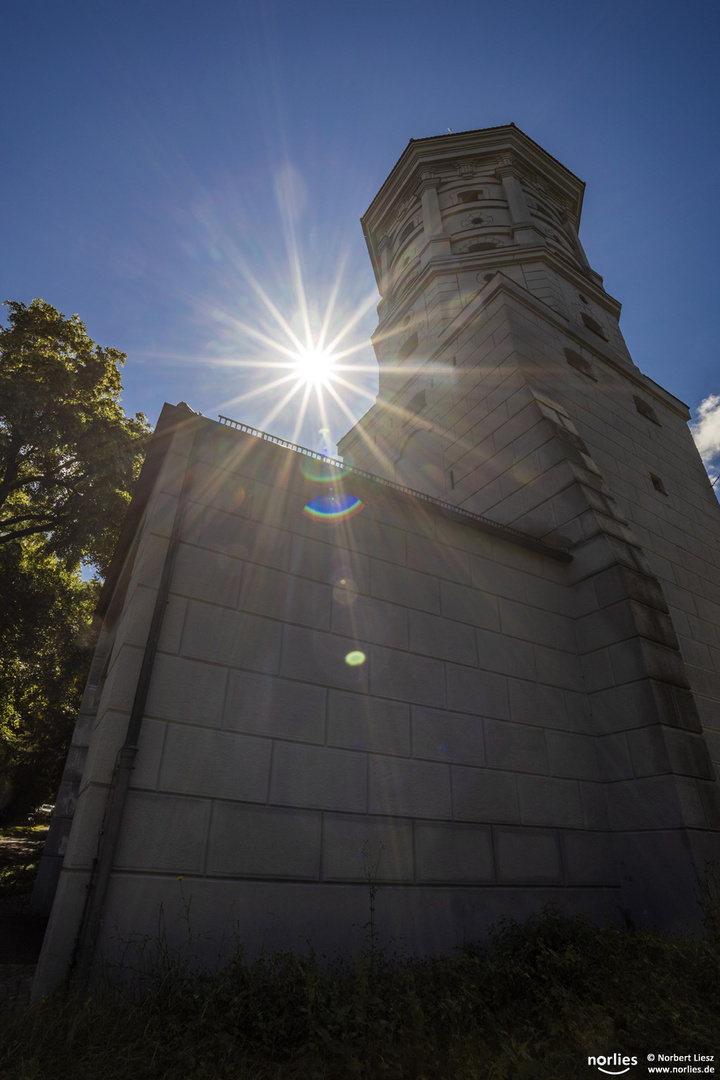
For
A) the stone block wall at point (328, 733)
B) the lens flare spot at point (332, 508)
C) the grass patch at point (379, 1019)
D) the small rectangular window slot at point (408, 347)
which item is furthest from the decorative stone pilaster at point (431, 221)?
the grass patch at point (379, 1019)

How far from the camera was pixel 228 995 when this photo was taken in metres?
4.27

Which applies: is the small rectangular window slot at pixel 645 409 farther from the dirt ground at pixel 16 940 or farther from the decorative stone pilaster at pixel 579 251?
the dirt ground at pixel 16 940

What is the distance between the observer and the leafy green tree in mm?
16344

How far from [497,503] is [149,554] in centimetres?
775

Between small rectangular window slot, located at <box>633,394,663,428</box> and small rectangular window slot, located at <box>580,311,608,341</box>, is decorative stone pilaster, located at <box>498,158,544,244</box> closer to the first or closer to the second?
small rectangular window slot, located at <box>580,311,608,341</box>

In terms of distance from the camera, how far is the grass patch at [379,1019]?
11.6ft

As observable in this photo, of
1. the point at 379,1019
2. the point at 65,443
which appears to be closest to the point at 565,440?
the point at 379,1019

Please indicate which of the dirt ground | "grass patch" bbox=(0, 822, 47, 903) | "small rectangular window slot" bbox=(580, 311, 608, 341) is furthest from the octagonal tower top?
"grass patch" bbox=(0, 822, 47, 903)

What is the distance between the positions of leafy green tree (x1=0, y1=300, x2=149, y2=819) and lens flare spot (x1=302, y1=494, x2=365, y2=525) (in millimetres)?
11920

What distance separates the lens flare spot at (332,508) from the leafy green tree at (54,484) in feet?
39.1

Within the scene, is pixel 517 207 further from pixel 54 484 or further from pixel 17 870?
pixel 17 870

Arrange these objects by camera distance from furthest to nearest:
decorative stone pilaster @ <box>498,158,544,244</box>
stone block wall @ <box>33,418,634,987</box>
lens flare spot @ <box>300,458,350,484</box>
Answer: decorative stone pilaster @ <box>498,158,544,244</box>, lens flare spot @ <box>300,458,350,484</box>, stone block wall @ <box>33,418,634,987</box>

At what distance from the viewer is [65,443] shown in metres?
16.9

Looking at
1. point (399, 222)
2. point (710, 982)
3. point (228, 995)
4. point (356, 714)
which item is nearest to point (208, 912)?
point (228, 995)
